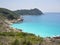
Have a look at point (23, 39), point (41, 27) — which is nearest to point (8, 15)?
point (41, 27)

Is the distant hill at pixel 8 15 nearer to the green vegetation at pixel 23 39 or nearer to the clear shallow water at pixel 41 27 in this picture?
the clear shallow water at pixel 41 27

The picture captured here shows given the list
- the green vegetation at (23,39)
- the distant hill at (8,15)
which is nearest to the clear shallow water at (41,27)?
the distant hill at (8,15)

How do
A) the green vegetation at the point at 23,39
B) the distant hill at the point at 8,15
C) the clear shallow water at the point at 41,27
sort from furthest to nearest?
the distant hill at the point at 8,15
the clear shallow water at the point at 41,27
the green vegetation at the point at 23,39

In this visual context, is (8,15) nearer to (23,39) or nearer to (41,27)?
(41,27)

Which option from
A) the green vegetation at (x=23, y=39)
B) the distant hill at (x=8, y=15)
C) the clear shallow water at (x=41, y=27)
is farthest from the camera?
the distant hill at (x=8, y=15)

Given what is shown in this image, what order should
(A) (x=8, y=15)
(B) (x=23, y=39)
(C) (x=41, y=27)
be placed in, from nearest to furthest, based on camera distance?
(B) (x=23, y=39), (C) (x=41, y=27), (A) (x=8, y=15)

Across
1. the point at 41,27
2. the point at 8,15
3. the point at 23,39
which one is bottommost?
the point at 41,27

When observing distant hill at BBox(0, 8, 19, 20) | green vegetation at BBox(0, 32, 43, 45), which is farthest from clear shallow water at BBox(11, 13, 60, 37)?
green vegetation at BBox(0, 32, 43, 45)

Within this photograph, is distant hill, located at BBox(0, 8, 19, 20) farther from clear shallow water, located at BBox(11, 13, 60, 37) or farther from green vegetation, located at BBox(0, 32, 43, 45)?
green vegetation, located at BBox(0, 32, 43, 45)

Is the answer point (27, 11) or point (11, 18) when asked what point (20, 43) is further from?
point (27, 11)

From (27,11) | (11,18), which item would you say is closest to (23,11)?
(27,11)

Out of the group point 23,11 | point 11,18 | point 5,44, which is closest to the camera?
point 5,44
